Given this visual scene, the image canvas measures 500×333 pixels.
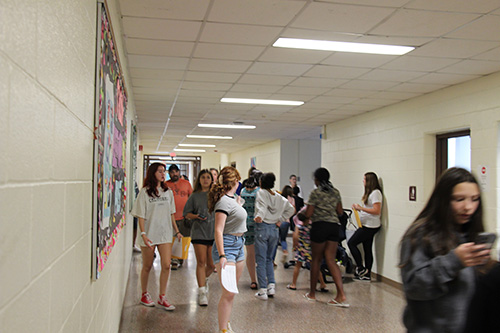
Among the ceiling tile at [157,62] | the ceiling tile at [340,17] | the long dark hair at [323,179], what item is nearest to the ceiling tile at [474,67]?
the ceiling tile at [340,17]

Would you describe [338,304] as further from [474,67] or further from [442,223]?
[442,223]

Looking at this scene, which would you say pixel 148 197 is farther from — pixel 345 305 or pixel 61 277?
pixel 61 277

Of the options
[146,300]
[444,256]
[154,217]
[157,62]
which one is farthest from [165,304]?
[444,256]

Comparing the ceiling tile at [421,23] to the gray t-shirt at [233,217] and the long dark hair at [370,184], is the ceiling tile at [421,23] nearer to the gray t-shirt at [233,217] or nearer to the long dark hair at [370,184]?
the gray t-shirt at [233,217]

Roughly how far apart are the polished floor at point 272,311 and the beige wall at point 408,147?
531mm

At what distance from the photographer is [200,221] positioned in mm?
4863

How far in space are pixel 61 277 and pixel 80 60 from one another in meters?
0.68

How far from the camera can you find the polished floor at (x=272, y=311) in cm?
430

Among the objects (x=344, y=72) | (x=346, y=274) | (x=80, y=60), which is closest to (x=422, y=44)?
(x=344, y=72)

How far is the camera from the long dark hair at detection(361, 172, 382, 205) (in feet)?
22.3

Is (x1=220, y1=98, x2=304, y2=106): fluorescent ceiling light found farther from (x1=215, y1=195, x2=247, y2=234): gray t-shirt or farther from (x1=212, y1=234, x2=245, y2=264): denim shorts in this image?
(x1=212, y1=234, x2=245, y2=264): denim shorts

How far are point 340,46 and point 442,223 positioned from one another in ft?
8.57

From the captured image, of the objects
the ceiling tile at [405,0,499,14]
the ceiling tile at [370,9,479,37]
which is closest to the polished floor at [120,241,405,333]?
the ceiling tile at [370,9,479,37]

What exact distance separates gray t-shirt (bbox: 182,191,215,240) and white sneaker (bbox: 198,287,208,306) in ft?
1.99
